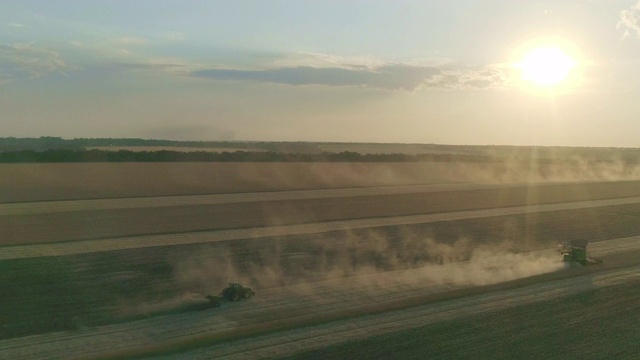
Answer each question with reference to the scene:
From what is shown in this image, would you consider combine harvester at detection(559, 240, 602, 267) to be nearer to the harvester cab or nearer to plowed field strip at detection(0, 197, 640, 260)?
plowed field strip at detection(0, 197, 640, 260)

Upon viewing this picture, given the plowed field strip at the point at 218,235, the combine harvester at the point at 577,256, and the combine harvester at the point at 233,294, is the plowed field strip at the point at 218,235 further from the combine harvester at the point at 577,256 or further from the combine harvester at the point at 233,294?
the combine harvester at the point at 577,256

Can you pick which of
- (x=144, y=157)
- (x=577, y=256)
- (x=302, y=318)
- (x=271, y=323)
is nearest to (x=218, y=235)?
(x=302, y=318)

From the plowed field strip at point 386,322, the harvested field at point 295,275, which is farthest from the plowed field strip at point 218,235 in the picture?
the plowed field strip at point 386,322

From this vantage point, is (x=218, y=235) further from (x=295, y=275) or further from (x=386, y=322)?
(x=386, y=322)

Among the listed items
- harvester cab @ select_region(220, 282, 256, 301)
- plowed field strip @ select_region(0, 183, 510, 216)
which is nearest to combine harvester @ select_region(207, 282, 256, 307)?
harvester cab @ select_region(220, 282, 256, 301)

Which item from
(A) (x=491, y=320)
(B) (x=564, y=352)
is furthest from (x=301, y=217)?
(B) (x=564, y=352)

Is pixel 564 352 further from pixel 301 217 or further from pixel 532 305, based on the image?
pixel 301 217
